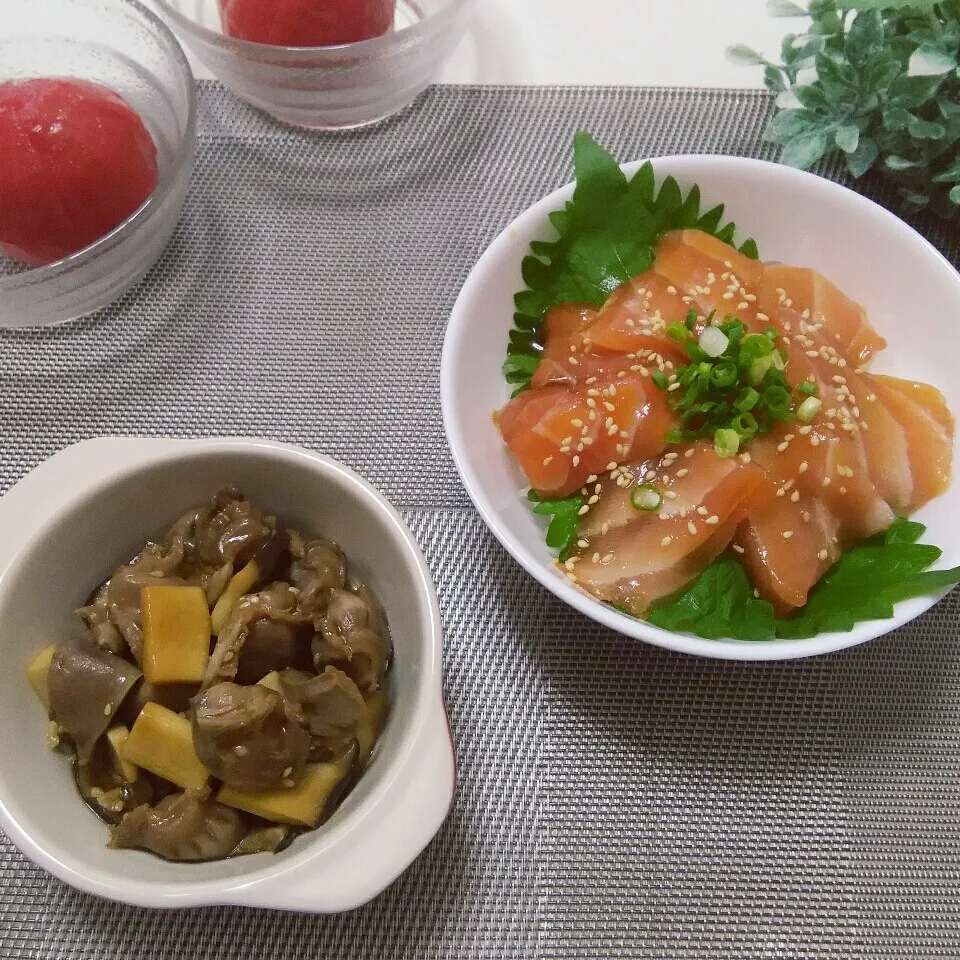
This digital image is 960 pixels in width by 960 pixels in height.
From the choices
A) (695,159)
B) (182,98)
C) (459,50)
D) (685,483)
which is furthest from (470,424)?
(459,50)

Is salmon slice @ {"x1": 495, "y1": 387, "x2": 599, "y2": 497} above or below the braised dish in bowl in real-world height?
above

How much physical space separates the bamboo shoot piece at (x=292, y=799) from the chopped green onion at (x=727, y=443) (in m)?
0.66

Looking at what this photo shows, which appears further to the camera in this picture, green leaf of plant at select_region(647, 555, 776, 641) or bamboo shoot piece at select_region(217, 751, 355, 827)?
green leaf of plant at select_region(647, 555, 776, 641)

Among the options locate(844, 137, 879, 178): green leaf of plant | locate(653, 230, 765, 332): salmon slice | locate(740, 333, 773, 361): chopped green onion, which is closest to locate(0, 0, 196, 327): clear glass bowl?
locate(653, 230, 765, 332): salmon slice

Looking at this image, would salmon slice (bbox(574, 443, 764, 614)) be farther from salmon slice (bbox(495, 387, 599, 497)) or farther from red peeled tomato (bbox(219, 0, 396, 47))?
red peeled tomato (bbox(219, 0, 396, 47))

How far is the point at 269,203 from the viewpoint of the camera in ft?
4.96

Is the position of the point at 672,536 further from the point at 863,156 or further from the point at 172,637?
the point at 863,156

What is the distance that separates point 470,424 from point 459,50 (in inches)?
36.7

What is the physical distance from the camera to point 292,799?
846 millimetres

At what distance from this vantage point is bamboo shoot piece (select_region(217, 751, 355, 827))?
0.84 metres

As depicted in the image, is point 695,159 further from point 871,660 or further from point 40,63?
point 40,63

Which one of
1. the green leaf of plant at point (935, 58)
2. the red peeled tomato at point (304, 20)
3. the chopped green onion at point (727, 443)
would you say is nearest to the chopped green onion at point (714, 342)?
the chopped green onion at point (727, 443)

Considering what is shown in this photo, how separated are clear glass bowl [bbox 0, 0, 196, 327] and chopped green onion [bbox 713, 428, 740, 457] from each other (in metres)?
0.94

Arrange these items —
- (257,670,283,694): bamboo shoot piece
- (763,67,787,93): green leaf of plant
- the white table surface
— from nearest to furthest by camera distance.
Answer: (257,670,283,694): bamboo shoot piece < (763,67,787,93): green leaf of plant < the white table surface
